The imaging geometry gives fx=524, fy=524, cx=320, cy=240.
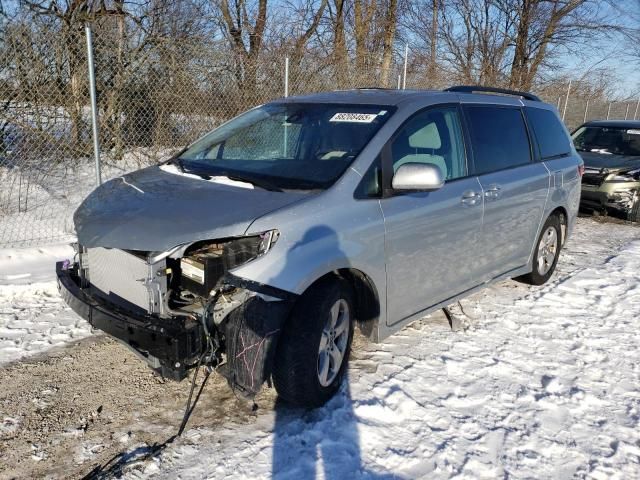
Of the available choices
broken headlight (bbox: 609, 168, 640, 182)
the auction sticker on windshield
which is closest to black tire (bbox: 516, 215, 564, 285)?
the auction sticker on windshield

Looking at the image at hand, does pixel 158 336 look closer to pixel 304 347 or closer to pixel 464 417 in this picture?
pixel 304 347

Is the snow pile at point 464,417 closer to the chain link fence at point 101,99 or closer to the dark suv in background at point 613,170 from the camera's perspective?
the chain link fence at point 101,99

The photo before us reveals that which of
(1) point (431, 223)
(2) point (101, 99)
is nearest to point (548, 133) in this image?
(1) point (431, 223)

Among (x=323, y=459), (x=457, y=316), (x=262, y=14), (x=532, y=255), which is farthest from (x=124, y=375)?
(x=262, y=14)

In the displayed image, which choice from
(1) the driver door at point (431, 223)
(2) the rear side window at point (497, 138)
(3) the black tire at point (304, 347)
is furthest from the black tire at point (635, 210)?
(3) the black tire at point (304, 347)

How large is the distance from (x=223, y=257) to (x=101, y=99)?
5522 millimetres

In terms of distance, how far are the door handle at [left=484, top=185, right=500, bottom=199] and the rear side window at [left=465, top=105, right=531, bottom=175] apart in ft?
0.46

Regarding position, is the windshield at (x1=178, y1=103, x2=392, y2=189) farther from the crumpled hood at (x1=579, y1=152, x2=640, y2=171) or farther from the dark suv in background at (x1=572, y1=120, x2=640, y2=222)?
the crumpled hood at (x1=579, y1=152, x2=640, y2=171)

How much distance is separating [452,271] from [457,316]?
0.84 metres

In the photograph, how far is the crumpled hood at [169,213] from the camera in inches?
105

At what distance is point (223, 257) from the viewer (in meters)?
Answer: 2.73

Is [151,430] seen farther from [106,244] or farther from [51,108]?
[51,108]

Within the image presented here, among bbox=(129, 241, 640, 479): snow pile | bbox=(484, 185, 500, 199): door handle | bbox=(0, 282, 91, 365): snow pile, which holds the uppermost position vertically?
bbox=(484, 185, 500, 199): door handle

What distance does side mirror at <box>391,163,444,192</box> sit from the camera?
3.22 m
